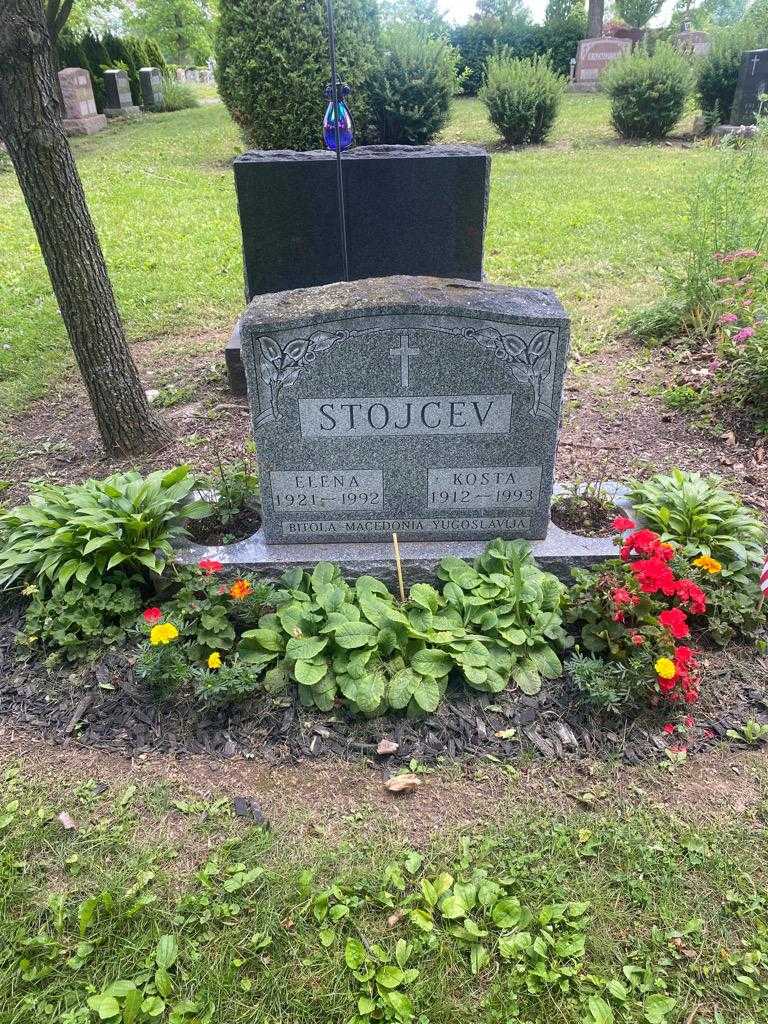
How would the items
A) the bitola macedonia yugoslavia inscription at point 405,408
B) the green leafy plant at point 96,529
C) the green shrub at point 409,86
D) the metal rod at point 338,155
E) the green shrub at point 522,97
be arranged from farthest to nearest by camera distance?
the green shrub at point 522,97 < the green shrub at point 409,86 < the metal rod at point 338,155 < the green leafy plant at point 96,529 < the bitola macedonia yugoslavia inscription at point 405,408

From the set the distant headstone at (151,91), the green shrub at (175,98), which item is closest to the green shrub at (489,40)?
the green shrub at (175,98)

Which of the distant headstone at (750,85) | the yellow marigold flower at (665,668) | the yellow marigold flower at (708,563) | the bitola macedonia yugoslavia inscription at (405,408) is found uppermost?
the distant headstone at (750,85)

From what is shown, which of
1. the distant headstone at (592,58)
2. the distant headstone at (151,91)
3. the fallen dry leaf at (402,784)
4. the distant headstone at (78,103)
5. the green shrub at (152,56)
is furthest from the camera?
the distant headstone at (592,58)

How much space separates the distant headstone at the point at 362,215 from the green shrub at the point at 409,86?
26.4 ft

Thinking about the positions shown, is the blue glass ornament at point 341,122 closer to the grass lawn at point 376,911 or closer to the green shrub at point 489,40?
the grass lawn at point 376,911

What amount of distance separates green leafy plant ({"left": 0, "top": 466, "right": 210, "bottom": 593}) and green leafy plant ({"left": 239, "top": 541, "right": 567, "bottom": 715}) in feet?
2.15

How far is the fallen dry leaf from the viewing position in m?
2.67

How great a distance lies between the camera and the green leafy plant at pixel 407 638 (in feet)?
9.53

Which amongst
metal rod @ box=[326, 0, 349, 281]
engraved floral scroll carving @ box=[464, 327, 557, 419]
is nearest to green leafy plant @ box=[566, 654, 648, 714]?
engraved floral scroll carving @ box=[464, 327, 557, 419]

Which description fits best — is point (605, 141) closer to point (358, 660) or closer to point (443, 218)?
point (443, 218)

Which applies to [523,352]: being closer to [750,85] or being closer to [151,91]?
[750,85]

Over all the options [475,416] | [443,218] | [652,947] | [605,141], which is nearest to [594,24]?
[605,141]

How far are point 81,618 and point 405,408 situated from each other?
1.65m

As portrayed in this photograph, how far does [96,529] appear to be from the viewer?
3285 mm
